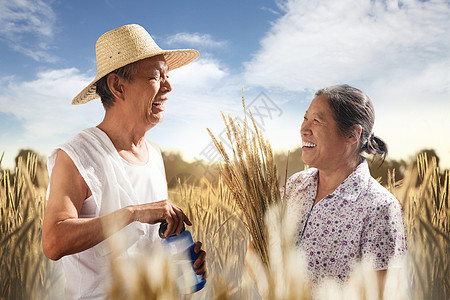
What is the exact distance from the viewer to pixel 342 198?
171 cm

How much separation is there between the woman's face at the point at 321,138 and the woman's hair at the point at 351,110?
2 cm

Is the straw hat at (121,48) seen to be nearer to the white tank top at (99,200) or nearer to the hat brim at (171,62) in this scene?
the hat brim at (171,62)

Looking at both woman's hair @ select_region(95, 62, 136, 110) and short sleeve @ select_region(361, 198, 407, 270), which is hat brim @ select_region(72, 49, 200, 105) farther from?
short sleeve @ select_region(361, 198, 407, 270)

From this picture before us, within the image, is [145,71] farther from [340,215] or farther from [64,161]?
[340,215]

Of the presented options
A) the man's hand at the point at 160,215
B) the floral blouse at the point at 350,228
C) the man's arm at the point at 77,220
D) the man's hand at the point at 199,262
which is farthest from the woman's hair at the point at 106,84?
the floral blouse at the point at 350,228

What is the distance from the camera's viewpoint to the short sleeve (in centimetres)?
157

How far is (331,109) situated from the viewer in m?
1.72

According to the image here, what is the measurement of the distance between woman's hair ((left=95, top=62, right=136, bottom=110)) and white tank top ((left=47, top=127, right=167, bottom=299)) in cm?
16

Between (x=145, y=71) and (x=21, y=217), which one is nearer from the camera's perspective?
(x=145, y=71)

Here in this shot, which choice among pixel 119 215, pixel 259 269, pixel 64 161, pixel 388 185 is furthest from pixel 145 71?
pixel 388 185

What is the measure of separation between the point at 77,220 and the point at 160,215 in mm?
297

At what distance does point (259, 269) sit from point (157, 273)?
0.41 m

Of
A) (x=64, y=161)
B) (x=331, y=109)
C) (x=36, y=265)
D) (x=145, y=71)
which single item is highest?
(x=145, y=71)

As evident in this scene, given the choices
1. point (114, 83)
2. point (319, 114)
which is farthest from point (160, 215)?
point (319, 114)
